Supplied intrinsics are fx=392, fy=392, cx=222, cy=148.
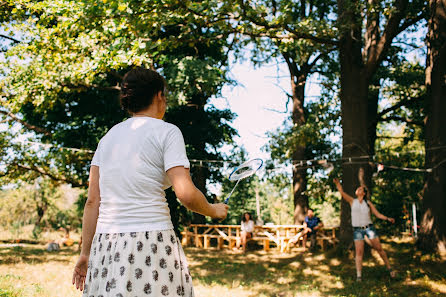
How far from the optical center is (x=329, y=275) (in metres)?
8.89

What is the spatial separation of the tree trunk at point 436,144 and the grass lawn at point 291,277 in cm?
69

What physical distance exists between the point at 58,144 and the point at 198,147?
6.39 metres

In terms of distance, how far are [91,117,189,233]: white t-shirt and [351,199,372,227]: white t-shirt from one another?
6.89m

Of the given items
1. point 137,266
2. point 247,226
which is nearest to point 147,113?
point 137,266

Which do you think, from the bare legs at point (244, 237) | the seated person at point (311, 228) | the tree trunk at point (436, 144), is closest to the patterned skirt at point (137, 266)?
the tree trunk at point (436, 144)

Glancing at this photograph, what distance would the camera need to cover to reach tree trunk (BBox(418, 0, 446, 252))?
378 inches

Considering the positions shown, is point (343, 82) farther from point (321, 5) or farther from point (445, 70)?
point (321, 5)

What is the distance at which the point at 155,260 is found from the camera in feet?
5.80

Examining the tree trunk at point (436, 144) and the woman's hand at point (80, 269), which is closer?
the woman's hand at point (80, 269)

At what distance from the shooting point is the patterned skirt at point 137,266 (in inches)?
68.3

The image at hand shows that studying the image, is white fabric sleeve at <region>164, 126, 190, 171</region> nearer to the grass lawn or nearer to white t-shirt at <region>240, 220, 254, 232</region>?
the grass lawn

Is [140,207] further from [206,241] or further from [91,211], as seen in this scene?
[206,241]

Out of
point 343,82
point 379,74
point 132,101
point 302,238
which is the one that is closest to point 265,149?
point 302,238

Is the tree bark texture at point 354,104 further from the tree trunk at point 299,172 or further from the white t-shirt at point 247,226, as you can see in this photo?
the tree trunk at point 299,172
